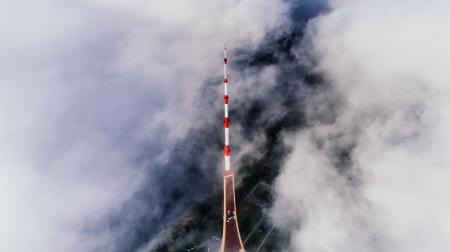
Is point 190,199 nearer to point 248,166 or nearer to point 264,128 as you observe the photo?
point 248,166

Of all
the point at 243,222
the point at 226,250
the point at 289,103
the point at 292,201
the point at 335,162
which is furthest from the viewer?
the point at 289,103

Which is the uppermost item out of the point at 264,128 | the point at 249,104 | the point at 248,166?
the point at 249,104

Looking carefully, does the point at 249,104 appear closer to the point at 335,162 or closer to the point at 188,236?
the point at 335,162

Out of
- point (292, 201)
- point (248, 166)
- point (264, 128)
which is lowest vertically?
point (292, 201)

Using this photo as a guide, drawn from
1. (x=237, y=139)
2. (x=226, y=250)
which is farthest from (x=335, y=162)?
(x=226, y=250)

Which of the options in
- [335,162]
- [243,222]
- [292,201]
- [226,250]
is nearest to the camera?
[226,250]

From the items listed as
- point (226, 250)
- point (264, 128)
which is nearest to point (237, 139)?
point (264, 128)

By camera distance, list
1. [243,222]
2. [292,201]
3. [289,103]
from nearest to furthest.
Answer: [243,222]
[292,201]
[289,103]

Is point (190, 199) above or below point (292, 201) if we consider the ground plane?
above

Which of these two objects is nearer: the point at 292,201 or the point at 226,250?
the point at 226,250
